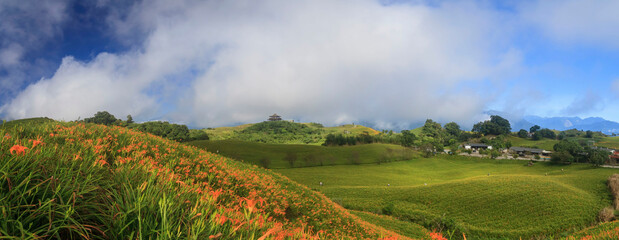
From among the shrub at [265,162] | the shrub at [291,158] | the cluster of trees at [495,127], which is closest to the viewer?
the shrub at [265,162]

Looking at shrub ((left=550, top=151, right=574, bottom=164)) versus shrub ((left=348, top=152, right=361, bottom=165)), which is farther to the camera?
shrub ((left=348, top=152, right=361, bottom=165))

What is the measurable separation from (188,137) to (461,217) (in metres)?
103

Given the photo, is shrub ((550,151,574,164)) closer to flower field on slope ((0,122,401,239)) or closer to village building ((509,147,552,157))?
village building ((509,147,552,157))

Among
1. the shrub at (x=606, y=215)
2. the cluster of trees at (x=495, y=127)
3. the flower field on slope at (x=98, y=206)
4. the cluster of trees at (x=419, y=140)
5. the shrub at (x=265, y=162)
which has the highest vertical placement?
the cluster of trees at (x=495, y=127)

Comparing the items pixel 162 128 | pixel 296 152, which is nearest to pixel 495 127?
pixel 296 152

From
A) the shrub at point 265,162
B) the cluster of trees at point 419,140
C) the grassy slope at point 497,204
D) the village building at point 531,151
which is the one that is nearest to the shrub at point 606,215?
the grassy slope at point 497,204

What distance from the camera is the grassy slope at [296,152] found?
77.2 meters

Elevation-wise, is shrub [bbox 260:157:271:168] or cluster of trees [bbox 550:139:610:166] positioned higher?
cluster of trees [bbox 550:139:610:166]

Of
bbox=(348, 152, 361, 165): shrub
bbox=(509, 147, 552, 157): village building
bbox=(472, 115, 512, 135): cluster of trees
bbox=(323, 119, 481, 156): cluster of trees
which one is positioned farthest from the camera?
bbox=(472, 115, 512, 135): cluster of trees

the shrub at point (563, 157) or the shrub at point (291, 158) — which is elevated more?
the shrub at point (563, 157)

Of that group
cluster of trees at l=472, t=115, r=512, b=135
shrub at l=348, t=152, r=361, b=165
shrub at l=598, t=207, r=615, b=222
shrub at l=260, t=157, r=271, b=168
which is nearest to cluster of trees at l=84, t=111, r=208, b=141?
shrub at l=260, t=157, r=271, b=168

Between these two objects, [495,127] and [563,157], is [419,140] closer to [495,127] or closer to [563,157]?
[563,157]

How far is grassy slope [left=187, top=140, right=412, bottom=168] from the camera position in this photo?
77188mm

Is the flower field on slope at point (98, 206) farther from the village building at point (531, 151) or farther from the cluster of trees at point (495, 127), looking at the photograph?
the cluster of trees at point (495, 127)
